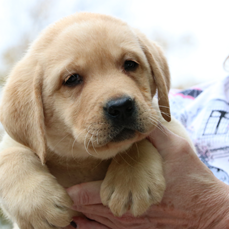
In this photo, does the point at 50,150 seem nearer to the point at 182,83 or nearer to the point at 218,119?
the point at 218,119

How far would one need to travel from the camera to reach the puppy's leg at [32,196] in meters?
1.76

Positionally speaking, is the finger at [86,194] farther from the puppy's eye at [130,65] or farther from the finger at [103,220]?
the puppy's eye at [130,65]

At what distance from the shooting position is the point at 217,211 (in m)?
2.19

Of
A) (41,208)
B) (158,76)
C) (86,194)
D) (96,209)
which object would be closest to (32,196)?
(41,208)

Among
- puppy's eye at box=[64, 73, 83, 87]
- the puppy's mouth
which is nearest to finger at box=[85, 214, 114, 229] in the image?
the puppy's mouth

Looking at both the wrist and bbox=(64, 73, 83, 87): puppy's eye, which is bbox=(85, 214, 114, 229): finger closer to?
the wrist

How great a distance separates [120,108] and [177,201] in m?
1.06

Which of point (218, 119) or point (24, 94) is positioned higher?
point (24, 94)

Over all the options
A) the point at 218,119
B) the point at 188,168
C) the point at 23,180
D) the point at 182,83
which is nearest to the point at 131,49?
the point at 188,168

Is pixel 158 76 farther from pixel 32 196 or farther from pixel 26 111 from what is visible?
pixel 32 196

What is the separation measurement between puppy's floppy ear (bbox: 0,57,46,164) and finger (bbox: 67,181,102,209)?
1.37ft

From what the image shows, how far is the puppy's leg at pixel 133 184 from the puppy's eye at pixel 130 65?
2.24ft

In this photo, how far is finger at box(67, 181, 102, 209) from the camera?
6.61 ft

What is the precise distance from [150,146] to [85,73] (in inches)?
33.5
